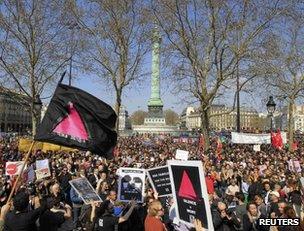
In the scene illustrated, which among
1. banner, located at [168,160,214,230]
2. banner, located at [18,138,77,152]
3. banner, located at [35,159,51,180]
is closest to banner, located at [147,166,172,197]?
banner, located at [168,160,214,230]

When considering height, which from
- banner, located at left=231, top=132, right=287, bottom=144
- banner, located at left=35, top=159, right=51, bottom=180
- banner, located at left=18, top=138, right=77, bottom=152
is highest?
banner, located at left=231, top=132, right=287, bottom=144

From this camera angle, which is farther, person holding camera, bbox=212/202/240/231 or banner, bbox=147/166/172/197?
banner, bbox=147/166/172/197

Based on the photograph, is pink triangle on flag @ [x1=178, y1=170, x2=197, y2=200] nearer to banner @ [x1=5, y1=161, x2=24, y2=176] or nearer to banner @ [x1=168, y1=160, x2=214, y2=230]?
banner @ [x1=168, y1=160, x2=214, y2=230]

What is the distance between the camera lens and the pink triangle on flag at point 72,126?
24.8 feet

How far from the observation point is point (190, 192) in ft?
19.1

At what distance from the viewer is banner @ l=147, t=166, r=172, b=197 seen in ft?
30.3

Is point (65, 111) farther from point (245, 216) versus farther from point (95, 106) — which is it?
point (245, 216)

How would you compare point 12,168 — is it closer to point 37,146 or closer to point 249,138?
point 37,146

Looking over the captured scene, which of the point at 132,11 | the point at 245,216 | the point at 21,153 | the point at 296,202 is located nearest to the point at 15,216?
the point at 245,216

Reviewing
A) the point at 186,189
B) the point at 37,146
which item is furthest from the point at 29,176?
the point at 37,146

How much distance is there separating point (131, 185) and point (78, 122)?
8.71 feet

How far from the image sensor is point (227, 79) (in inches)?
1087

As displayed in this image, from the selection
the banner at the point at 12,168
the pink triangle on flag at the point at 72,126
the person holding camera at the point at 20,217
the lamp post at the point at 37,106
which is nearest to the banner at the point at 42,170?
the banner at the point at 12,168

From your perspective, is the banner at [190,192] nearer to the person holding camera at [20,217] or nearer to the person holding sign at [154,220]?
the person holding sign at [154,220]
